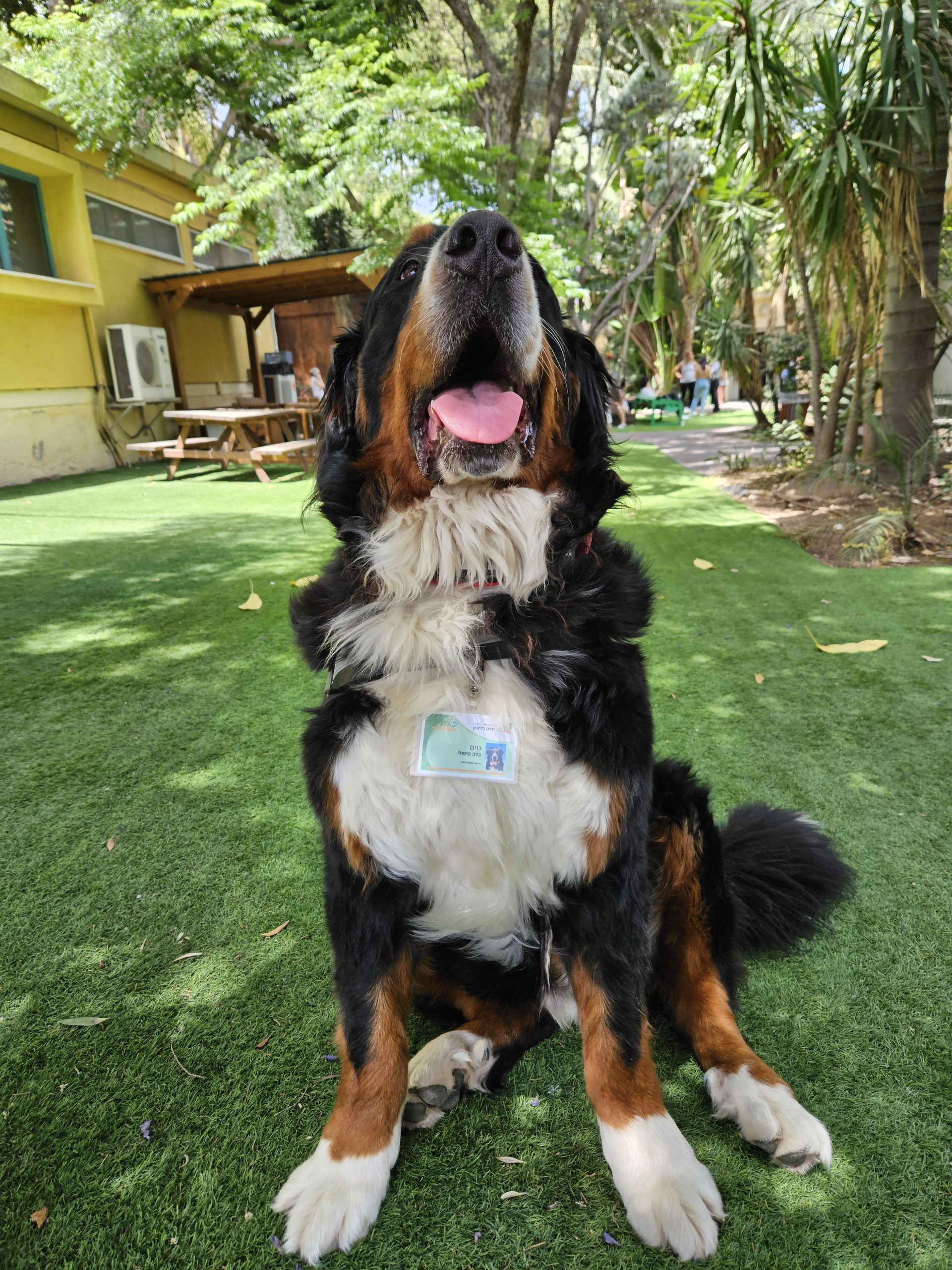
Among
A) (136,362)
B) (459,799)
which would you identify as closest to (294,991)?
(459,799)

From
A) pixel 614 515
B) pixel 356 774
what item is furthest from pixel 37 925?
pixel 614 515

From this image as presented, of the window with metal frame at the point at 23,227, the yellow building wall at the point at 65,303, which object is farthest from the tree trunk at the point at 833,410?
the window with metal frame at the point at 23,227

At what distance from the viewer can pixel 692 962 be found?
1.68m

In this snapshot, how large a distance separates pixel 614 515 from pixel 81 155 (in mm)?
11390

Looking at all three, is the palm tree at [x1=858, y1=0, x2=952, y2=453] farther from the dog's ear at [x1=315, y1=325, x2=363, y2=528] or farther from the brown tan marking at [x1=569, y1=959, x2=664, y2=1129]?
the brown tan marking at [x1=569, y1=959, x2=664, y2=1129]

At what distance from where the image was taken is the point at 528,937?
1.63 m

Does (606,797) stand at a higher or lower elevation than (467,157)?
lower

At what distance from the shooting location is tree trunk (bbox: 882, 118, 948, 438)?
6.21m

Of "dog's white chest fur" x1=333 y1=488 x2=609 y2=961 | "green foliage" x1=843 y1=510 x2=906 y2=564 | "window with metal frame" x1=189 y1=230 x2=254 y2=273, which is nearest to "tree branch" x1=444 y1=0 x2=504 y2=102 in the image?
"window with metal frame" x1=189 y1=230 x2=254 y2=273

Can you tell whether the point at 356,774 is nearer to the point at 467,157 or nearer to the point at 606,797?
the point at 606,797

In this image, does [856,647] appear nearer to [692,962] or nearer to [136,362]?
[692,962]

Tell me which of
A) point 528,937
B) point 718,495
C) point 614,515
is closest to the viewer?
point 528,937

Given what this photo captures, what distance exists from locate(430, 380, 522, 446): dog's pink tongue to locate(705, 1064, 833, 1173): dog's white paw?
1.44 metres

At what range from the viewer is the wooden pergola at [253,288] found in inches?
490
